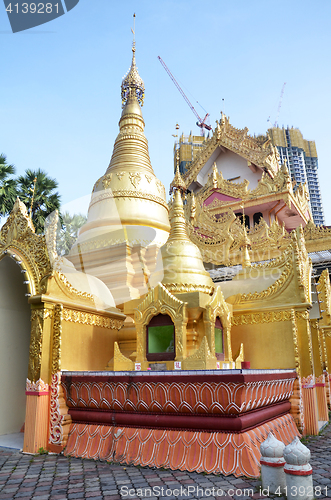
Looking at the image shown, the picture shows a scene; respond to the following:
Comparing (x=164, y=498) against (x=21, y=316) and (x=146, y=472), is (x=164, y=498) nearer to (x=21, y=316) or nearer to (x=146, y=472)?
(x=146, y=472)

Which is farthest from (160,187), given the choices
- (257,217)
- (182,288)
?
(257,217)

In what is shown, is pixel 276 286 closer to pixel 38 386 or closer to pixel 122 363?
pixel 122 363

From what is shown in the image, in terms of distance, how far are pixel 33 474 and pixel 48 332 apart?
6.90 ft

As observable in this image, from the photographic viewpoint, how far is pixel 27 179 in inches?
624

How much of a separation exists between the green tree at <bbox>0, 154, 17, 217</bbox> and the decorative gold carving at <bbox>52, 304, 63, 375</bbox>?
9145 mm

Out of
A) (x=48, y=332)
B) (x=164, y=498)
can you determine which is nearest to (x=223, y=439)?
(x=164, y=498)

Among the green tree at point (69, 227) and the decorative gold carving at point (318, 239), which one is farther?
the decorative gold carving at point (318, 239)

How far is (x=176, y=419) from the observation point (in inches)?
211

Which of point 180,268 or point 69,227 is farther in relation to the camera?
point 69,227

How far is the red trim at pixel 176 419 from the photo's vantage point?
16.5ft

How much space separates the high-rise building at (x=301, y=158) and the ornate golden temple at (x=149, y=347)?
92920 mm

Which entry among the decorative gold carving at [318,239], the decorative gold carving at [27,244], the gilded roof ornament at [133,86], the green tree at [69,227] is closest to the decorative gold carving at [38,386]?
the decorative gold carving at [27,244]

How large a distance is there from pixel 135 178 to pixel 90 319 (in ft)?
22.0

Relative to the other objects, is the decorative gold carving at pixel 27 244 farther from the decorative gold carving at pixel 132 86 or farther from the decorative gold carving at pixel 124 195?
the decorative gold carving at pixel 132 86
